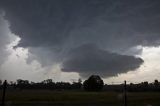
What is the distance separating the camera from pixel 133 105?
59.1m

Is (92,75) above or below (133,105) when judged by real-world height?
above

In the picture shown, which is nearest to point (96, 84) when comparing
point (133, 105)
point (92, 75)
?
point (92, 75)

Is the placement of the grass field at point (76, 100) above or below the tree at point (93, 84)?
below

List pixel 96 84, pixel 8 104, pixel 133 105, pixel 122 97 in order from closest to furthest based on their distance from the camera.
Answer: pixel 8 104, pixel 122 97, pixel 133 105, pixel 96 84

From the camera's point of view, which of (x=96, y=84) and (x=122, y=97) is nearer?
(x=122, y=97)

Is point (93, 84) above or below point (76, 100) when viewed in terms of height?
above

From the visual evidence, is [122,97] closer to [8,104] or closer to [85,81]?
[8,104]

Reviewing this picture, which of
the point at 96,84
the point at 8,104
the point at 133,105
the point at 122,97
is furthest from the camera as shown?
the point at 96,84

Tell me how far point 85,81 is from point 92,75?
505 centimetres

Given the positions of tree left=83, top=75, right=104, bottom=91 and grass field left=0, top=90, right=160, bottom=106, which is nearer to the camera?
grass field left=0, top=90, right=160, bottom=106

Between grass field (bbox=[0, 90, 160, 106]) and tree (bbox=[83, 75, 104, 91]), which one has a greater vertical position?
tree (bbox=[83, 75, 104, 91])

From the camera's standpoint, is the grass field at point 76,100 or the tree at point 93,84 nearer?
the grass field at point 76,100

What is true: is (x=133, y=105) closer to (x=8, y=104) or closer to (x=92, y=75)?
(x=8, y=104)

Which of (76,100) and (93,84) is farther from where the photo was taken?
(93,84)
